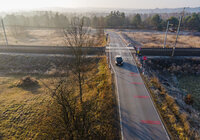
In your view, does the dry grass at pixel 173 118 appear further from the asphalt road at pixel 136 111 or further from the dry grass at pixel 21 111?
the dry grass at pixel 21 111

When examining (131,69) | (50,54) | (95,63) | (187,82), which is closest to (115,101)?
(131,69)

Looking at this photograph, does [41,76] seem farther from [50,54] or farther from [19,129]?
[19,129]

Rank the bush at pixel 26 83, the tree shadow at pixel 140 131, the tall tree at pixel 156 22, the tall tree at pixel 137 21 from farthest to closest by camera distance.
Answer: the tall tree at pixel 137 21, the tall tree at pixel 156 22, the bush at pixel 26 83, the tree shadow at pixel 140 131

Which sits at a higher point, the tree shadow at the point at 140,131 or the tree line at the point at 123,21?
the tree line at the point at 123,21

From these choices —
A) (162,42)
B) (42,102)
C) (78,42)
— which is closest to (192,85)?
(78,42)

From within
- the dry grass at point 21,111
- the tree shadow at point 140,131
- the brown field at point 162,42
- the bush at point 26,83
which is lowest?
the dry grass at point 21,111

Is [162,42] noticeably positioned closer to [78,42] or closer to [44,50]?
[44,50]

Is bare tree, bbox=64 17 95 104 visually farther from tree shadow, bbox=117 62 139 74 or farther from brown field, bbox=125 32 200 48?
brown field, bbox=125 32 200 48

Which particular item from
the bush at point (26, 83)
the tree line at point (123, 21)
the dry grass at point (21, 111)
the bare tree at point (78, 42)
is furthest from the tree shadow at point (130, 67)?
the tree line at point (123, 21)

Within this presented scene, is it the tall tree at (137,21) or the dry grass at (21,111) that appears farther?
the tall tree at (137,21)
